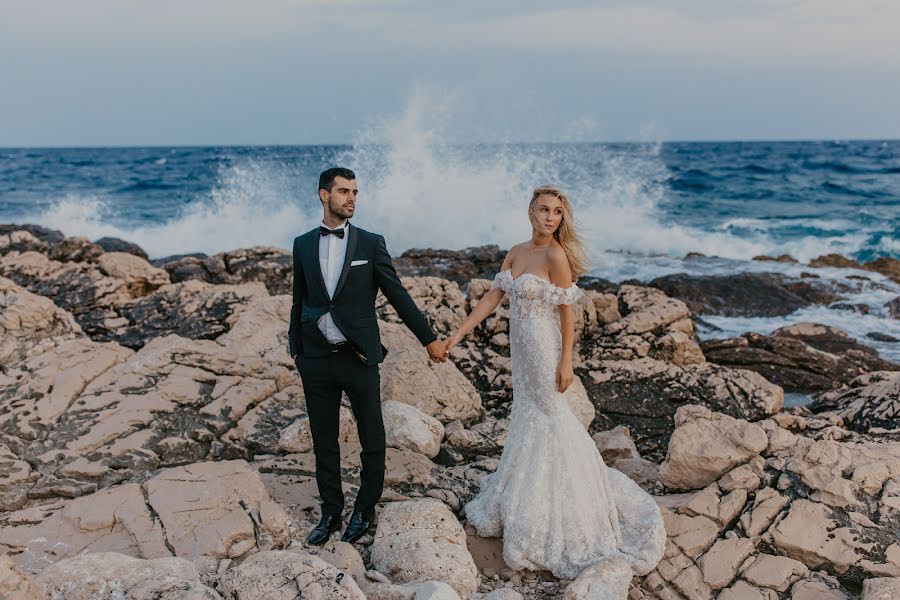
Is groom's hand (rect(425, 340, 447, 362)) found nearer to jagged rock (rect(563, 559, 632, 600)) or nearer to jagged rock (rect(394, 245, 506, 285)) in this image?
jagged rock (rect(563, 559, 632, 600))

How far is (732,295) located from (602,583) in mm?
9346

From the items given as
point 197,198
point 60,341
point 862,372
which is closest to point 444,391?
point 60,341

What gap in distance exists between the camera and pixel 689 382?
7.08 metres

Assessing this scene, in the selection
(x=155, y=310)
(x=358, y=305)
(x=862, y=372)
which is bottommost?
(x=862, y=372)

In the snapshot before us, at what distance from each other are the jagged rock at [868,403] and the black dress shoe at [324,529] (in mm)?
4617

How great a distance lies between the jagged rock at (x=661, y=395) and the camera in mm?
6746

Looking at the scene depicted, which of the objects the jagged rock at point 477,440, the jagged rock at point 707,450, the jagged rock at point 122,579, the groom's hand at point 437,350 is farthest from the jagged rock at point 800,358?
the jagged rock at point 122,579

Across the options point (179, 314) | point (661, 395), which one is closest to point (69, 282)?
point (179, 314)

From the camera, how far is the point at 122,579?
11.5 ft

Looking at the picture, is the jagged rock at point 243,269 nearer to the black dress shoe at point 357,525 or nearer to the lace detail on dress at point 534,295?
the black dress shoe at point 357,525

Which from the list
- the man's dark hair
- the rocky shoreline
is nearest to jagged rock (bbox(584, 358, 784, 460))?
the rocky shoreline

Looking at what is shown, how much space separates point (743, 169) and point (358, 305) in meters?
47.6

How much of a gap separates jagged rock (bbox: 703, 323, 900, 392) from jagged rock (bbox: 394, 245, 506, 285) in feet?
16.4

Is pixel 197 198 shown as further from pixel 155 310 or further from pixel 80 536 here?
pixel 80 536
